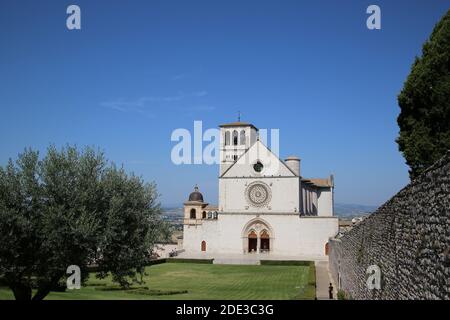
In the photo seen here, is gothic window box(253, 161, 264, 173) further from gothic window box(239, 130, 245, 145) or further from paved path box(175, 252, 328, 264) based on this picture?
paved path box(175, 252, 328, 264)

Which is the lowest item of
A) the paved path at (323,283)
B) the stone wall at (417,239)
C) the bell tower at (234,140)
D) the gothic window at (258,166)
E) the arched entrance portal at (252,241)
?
the paved path at (323,283)

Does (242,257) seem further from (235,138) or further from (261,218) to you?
(235,138)

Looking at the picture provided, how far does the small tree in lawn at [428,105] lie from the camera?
23.1 meters

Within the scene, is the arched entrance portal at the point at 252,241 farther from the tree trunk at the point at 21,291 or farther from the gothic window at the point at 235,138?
the tree trunk at the point at 21,291

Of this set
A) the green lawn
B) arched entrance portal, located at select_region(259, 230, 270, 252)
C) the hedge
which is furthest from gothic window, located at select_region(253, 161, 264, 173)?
the green lawn

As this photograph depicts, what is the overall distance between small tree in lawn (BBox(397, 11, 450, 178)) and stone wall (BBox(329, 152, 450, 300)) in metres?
11.8

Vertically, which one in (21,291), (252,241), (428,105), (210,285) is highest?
(428,105)

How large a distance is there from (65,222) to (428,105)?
18.7m

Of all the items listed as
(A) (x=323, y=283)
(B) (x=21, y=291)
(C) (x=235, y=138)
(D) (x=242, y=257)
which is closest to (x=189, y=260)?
(D) (x=242, y=257)

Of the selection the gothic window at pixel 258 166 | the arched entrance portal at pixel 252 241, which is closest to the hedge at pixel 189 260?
the arched entrance portal at pixel 252 241

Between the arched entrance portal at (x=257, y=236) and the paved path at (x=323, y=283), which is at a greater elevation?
the arched entrance portal at (x=257, y=236)

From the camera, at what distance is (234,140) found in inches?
2739

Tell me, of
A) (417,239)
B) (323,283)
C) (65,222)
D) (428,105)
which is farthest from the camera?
(323,283)
